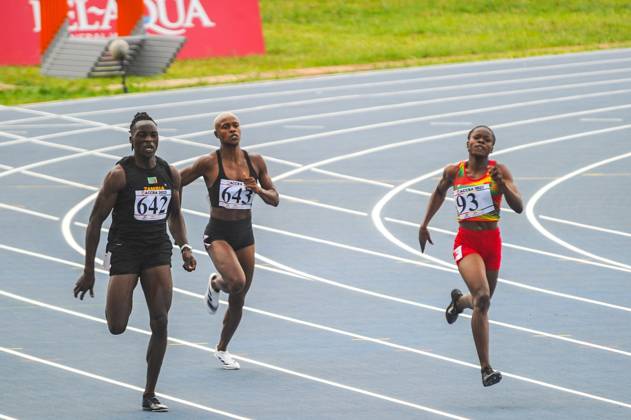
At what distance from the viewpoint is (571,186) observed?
18547 mm

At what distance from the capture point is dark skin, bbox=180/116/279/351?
33.1 feet

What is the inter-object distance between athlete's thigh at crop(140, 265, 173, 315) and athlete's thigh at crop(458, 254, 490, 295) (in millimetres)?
2170

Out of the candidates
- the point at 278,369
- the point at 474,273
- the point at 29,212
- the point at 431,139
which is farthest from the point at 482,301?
the point at 431,139

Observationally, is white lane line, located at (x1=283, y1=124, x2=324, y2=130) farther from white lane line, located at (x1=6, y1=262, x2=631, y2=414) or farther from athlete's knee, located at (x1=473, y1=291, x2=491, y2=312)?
athlete's knee, located at (x1=473, y1=291, x2=491, y2=312)

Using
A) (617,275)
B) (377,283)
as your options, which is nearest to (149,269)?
(377,283)

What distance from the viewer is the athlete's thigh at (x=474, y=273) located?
9.64 meters

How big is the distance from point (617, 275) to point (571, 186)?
5.21 m

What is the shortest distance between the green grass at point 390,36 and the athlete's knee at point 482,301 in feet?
61.2

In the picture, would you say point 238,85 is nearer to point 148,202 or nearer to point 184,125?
point 184,125

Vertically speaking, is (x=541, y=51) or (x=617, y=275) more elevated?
(x=541, y=51)

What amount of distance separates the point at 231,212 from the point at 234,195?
0.13 meters

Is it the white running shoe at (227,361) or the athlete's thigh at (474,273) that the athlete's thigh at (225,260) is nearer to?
the white running shoe at (227,361)

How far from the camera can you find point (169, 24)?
3253 cm

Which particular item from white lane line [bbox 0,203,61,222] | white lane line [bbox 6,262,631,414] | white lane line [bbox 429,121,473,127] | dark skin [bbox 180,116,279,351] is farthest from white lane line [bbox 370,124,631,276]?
white lane line [bbox 0,203,61,222]
